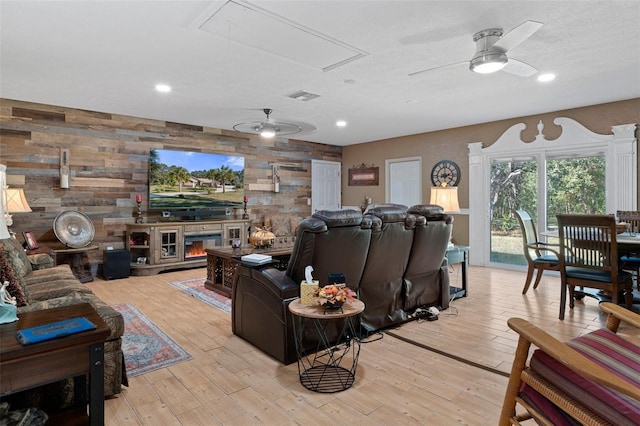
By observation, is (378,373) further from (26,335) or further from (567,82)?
(567,82)

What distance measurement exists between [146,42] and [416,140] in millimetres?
5810

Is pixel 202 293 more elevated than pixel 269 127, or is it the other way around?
pixel 269 127

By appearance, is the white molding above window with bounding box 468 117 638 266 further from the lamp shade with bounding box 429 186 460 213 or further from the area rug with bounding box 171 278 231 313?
the area rug with bounding box 171 278 231 313

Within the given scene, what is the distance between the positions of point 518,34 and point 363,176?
6.45 metres

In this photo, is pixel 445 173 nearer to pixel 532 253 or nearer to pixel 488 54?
pixel 532 253

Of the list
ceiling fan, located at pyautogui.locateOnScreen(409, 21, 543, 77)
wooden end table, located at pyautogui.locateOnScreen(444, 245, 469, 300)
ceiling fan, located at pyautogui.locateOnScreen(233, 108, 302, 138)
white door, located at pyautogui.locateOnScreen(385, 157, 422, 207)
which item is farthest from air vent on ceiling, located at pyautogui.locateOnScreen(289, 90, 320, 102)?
white door, located at pyautogui.locateOnScreen(385, 157, 422, 207)

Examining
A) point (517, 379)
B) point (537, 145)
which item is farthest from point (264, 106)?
point (517, 379)

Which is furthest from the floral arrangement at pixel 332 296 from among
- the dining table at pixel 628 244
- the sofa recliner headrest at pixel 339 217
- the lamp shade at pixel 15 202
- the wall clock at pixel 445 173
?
the wall clock at pixel 445 173

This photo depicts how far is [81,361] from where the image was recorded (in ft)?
4.86

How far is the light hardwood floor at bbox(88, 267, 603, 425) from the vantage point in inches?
81.4

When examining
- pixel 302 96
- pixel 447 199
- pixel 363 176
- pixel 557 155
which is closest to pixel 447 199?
pixel 447 199

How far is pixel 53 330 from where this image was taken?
147 centimetres

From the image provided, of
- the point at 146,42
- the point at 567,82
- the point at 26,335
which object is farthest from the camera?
the point at 567,82

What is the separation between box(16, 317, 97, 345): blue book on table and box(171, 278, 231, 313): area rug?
2.48 m
